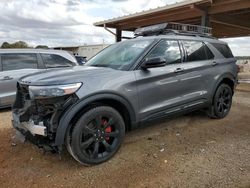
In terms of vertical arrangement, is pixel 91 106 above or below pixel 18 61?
below

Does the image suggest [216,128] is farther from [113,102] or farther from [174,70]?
[113,102]

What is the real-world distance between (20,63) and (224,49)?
5.23m

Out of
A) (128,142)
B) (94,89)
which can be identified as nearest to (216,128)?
(128,142)

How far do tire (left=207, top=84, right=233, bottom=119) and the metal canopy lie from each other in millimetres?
5274

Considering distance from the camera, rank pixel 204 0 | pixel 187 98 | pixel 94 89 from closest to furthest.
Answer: pixel 94 89 → pixel 187 98 → pixel 204 0

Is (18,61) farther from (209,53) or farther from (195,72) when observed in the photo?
(209,53)

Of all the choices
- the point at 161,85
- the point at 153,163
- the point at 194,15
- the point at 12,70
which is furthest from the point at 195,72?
the point at 194,15

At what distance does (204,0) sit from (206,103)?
6018 mm

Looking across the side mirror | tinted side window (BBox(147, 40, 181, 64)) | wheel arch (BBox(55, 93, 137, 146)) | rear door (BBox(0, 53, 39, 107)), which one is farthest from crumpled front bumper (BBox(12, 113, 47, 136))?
rear door (BBox(0, 53, 39, 107))

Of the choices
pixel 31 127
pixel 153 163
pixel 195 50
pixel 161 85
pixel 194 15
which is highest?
pixel 194 15

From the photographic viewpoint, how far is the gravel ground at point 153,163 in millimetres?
3361

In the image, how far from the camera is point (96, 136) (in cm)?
374

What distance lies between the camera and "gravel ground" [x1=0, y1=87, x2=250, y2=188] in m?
3.36

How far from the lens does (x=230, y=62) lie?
239 inches
